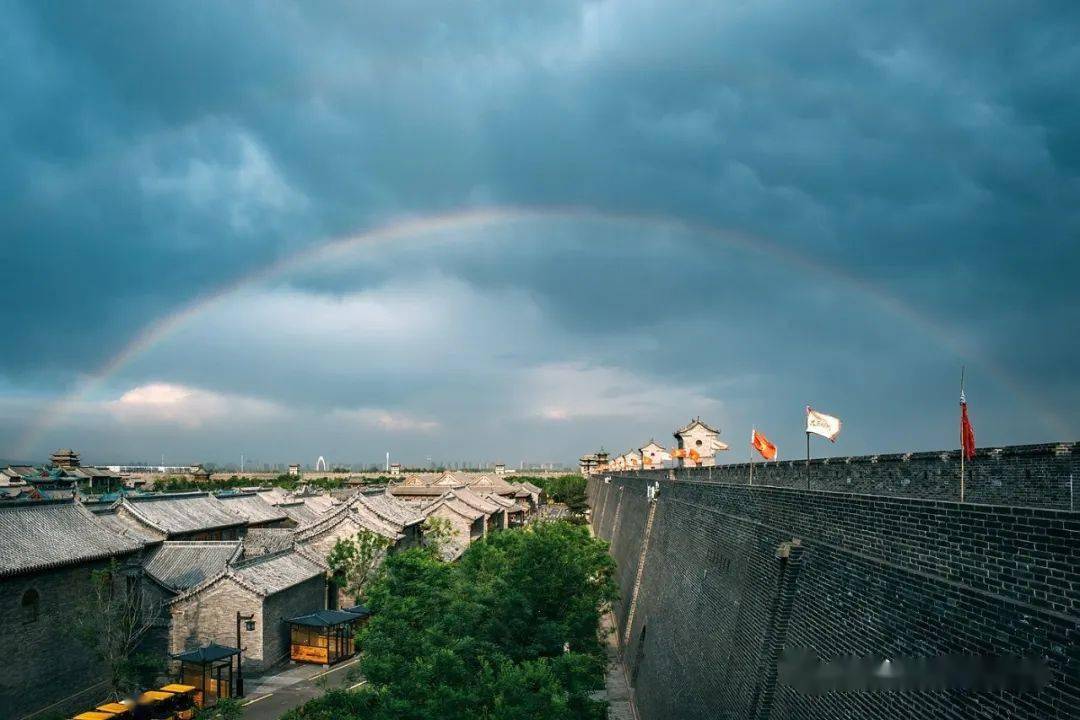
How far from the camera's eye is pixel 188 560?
33.2m

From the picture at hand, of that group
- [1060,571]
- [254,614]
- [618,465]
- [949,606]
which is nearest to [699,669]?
[949,606]

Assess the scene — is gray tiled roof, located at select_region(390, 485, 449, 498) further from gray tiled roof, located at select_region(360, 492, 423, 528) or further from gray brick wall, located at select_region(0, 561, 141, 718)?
gray brick wall, located at select_region(0, 561, 141, 718)

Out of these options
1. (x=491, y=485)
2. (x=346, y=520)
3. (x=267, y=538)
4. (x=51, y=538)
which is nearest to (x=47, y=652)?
(x=51, y=538)

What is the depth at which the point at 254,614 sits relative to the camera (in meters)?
28.0

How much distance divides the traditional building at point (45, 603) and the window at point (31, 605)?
0.03 m

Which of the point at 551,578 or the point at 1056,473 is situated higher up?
the point at 1056,473

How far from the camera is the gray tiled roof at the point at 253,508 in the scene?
47.5 meters

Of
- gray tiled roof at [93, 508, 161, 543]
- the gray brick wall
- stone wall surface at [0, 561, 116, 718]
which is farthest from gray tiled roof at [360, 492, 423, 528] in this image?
the gray brick wall

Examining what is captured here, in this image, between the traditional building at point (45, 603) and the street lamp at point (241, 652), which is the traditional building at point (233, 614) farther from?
the traditional building at point (45, 603)

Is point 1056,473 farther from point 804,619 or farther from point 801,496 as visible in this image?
point 804,619

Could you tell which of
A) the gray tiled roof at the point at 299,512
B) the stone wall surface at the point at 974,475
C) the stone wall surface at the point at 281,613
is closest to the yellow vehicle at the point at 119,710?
the stone wall surface at the point at 281,613

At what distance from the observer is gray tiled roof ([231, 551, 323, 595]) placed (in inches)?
1116

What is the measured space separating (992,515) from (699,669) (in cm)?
1015

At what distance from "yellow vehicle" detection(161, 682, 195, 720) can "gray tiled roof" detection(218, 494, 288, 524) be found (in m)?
24.4
